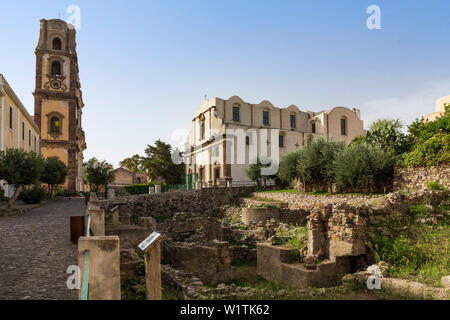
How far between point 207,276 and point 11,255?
16.4ft

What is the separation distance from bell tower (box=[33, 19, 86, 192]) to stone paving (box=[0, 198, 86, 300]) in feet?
94.1

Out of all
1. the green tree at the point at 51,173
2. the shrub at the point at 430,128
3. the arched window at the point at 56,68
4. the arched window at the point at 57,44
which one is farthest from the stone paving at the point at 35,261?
the arched window at the point at 57,44

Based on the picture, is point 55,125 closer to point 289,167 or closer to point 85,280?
point 289,167

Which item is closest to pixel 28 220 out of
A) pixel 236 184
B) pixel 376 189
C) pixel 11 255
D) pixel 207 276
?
pixel 11 255

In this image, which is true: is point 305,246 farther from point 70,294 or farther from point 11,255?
point 11,255

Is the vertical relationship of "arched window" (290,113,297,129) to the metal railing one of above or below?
above

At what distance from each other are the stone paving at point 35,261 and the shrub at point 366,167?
53.7ft

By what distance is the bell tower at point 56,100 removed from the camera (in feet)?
122

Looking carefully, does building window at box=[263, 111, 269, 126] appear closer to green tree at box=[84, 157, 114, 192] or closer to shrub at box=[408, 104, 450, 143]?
shrub at box=[408, 104, 450, 143]

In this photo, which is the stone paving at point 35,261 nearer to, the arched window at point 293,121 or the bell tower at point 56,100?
the bell tower at point 56,100

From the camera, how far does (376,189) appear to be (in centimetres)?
1994

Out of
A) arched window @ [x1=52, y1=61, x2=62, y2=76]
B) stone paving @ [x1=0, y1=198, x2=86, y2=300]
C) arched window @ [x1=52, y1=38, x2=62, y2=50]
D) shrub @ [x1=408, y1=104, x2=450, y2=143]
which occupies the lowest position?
stone paving @ [x1=0, y1=198, x2=86, y2=300]

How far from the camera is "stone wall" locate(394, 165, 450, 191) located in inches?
616

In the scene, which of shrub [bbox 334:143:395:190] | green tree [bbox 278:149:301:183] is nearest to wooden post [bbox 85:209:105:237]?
shrub [bbox 334:143:395:190]
